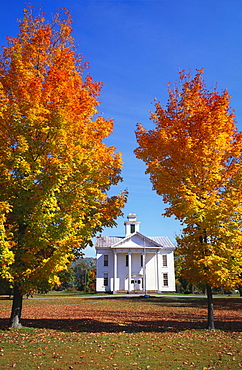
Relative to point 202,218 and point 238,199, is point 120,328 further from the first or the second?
point 238,199

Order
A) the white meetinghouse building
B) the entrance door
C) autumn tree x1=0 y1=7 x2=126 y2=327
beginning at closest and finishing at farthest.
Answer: autumn tree x1=0 y1=7 x2=126 y2=327, the entrance door, the white meetinghouse building

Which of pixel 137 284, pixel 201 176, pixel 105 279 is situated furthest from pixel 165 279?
pixel 201 176

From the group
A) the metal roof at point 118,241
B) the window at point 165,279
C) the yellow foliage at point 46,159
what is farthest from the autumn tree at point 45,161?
the window at point 165,279

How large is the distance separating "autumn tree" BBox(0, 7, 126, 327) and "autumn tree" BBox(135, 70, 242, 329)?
6.81 feet

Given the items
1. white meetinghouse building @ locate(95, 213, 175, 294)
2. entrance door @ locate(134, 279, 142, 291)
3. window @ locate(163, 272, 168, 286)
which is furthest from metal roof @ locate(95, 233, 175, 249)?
entrance door @ locate(134, 279, 142, 291)

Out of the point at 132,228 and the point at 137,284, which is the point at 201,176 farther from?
the point at 132,228

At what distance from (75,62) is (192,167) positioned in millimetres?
6633

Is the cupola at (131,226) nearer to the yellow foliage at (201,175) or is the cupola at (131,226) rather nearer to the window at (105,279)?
the window at (105,279)

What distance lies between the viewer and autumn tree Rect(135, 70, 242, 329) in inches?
417

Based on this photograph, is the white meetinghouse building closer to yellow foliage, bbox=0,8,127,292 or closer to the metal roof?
the metal roof

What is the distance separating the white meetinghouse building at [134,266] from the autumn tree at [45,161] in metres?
38.9

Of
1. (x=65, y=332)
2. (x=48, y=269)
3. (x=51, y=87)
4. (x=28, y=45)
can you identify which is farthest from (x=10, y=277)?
(x=28, y=45)

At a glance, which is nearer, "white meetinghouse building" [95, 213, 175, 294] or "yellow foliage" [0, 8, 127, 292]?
"yellow foliage" [0, 8, 127, 292]

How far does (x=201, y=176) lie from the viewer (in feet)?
38.2
